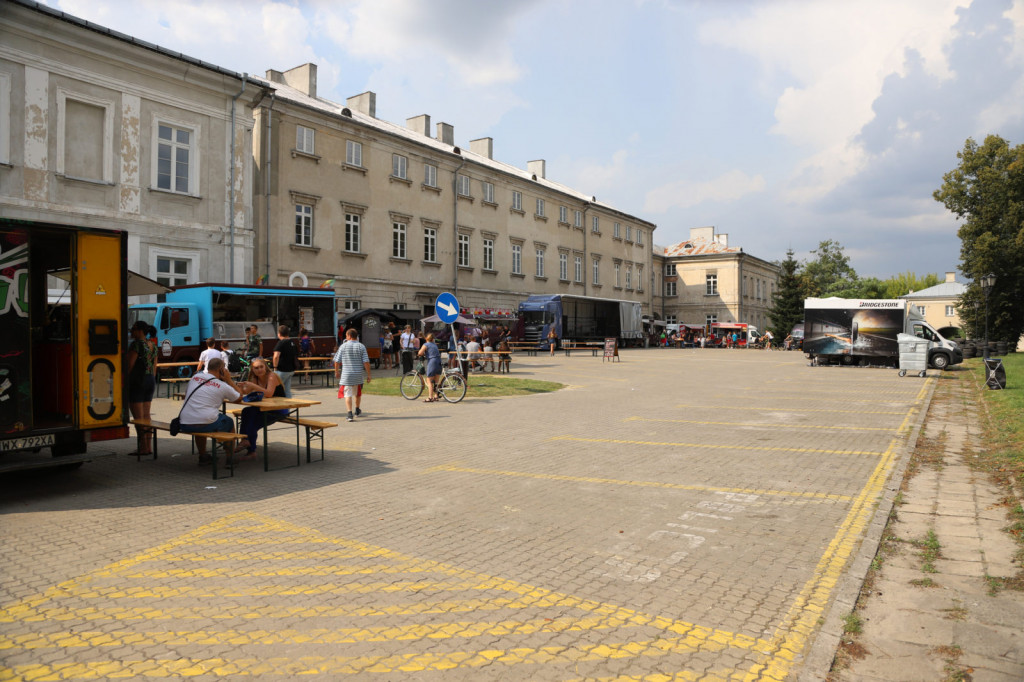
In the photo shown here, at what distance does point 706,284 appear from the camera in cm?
7962

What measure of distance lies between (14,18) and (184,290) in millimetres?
9406

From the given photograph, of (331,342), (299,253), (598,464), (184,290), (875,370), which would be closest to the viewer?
(598,464)

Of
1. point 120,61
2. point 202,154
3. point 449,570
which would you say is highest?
point 120,61

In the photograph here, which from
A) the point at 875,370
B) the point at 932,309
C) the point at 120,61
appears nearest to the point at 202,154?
the point at 120,61

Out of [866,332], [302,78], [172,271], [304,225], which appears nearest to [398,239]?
[304,225]

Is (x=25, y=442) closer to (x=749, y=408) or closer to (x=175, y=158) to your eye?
(x=749, y=408)

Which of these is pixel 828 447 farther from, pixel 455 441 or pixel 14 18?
pixel 14 18

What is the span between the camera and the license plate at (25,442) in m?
7.06

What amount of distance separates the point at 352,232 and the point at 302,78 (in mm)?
10534

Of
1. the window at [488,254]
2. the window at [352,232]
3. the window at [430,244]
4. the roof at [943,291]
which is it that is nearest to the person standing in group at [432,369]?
the window at [352,232]

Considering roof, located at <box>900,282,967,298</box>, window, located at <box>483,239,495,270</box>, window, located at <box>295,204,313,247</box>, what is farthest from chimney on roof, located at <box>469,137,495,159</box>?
roof, located at <box>900,282,967,298</box>

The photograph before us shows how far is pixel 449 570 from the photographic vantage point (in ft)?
16.7

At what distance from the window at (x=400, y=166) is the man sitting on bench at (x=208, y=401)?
30824 mm

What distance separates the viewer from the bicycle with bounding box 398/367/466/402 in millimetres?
16609
